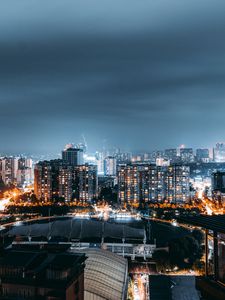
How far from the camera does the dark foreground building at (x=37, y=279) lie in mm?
3943

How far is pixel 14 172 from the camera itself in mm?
30984

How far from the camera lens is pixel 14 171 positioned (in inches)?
1220

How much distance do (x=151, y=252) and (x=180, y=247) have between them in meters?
0.80

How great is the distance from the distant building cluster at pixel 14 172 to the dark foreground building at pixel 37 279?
81.7ft

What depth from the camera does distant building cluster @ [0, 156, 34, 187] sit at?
29078 millimetres

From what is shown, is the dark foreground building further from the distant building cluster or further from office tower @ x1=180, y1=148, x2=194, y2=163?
office tower @ x1=180, y1=148, x2=194, y2=163

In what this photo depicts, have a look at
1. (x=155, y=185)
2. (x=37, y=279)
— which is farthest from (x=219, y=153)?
(x=37, y=279)

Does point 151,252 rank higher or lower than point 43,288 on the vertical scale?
lower

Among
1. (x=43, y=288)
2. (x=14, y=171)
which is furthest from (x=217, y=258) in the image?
(x=14, y=171)

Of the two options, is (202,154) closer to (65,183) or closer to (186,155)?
(186,155)

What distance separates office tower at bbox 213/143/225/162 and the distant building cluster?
28.1 metres

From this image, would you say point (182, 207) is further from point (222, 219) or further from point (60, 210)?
point (222, 219)

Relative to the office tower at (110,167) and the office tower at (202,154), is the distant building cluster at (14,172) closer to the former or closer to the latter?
the office tower at (110,167)

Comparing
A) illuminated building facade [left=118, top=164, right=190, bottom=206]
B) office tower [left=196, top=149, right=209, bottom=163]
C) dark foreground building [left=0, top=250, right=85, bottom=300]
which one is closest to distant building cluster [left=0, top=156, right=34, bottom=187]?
illuminated building facade [left=118, top=164, right=190, bottom=206]
